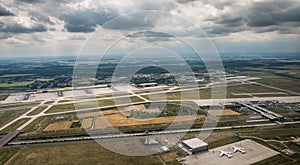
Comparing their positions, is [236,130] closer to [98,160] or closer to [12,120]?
[98,160]

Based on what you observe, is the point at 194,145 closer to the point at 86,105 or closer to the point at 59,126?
the point at 59,126

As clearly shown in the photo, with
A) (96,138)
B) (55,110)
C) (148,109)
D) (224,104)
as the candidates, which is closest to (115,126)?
(96,138)

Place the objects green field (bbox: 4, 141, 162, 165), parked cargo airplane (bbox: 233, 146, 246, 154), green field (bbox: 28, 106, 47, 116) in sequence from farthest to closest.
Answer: green field (bbox: 28, 106, 47, 116)
parked cargo airplane (bbox: 233, 146, 246, 154)
green field (bbox: 4, 141, 162, 165)

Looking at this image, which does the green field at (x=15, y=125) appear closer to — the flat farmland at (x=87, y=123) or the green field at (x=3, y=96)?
the flat farmland at (x=87, y=123)

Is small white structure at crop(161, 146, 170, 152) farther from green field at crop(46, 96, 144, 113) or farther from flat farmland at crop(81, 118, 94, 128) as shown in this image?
green field at crop(46, 96, 144, 113)

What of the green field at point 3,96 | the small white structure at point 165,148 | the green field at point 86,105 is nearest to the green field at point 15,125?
the green field at point 86,105

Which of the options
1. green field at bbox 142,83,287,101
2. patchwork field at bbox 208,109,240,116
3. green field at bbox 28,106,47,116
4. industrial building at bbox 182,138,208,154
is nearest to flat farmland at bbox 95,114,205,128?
patchwork field at bbox 208,109,240,116
